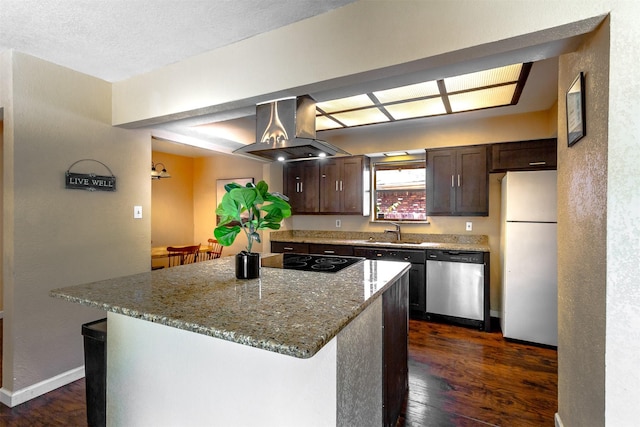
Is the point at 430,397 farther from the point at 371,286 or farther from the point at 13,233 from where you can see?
the point at 13,233

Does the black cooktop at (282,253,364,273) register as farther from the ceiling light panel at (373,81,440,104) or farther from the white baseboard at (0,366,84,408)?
the white baseboard at (0,366,84,408)

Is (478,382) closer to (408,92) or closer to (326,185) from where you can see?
(408,92)

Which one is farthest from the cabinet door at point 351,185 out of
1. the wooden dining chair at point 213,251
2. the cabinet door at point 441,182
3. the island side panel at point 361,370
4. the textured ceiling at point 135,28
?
the island side panel at point 361,370

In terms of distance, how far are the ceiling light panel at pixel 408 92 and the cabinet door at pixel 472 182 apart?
122cm

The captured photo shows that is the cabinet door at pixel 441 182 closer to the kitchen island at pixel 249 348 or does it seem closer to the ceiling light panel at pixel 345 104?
the ceiling light panel at pixel 345 104

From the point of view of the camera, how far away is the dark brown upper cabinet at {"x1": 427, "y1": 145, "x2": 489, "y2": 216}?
3680 millimetres

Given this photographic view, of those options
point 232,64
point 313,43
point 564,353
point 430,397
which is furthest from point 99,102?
point 564,353

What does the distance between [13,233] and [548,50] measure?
11.4ft

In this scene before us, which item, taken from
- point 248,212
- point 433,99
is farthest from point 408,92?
point 248,212

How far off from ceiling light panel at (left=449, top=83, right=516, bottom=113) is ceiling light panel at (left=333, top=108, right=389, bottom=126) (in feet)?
2.51

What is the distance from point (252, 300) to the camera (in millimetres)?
1309

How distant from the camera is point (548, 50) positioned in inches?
59.7

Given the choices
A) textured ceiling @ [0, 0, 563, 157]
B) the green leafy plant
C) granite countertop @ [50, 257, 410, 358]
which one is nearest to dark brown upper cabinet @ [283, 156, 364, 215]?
textured ceiling @ [0, 0, 563, 157]

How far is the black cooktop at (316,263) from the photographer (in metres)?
2.02
